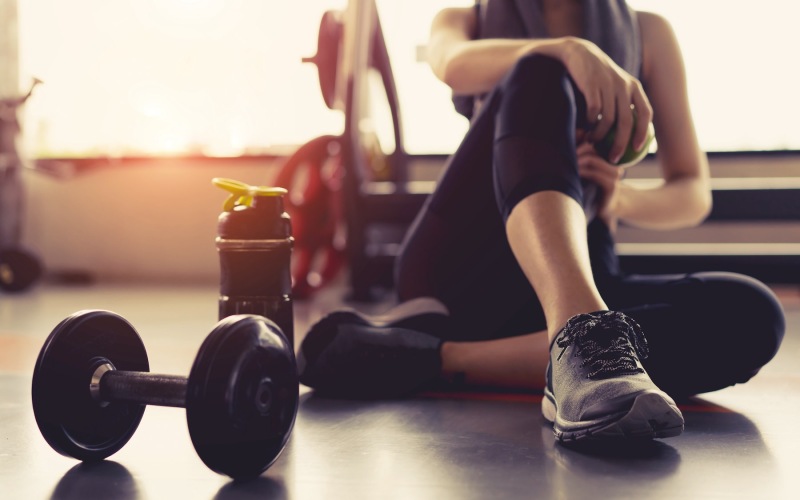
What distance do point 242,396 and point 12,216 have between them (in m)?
3.25

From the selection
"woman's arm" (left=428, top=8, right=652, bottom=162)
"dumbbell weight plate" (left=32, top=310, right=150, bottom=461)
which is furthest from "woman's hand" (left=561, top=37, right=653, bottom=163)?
"dumbbell weight plate" (left=32, top=310, right=150, bottom=461)

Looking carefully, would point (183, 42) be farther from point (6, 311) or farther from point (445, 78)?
point (445, 78)

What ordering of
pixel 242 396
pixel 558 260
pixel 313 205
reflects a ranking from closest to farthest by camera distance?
pixel 242 396, pixel 558 260, pixel 313 205

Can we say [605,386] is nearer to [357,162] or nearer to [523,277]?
[523,277]

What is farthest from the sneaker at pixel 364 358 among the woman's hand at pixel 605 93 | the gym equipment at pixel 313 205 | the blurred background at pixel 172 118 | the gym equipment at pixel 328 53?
the blurred background at pixel 172 118

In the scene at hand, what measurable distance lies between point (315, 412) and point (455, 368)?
0.25m

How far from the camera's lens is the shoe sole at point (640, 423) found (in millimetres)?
847

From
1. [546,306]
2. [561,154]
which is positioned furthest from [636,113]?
[546,306]

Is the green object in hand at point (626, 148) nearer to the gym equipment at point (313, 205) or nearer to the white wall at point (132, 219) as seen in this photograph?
the gym equipment at point (313, 205)

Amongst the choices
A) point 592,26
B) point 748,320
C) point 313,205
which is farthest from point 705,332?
point 313,205

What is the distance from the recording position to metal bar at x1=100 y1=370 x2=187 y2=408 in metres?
0.80

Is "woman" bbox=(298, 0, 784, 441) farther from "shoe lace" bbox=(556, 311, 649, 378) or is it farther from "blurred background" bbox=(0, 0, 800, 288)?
"blurred background" bbox=(0, 0, 800, 288)

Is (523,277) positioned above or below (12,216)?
above

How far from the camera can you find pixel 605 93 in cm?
109
